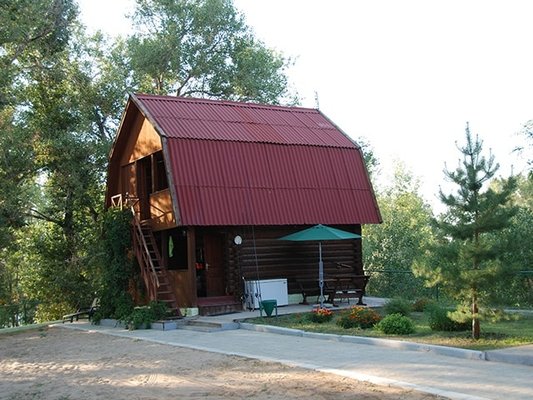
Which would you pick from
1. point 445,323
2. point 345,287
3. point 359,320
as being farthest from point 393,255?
point 445,323

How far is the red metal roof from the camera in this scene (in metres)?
19.5

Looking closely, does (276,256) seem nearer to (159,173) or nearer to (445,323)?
(159,173)

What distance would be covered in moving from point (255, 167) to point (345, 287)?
179 inches

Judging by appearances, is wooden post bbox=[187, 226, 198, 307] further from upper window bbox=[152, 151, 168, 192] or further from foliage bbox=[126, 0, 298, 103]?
foliage bbox=[126, 0, 298, 103]

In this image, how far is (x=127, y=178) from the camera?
76.4 feet

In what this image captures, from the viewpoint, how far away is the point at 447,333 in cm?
1325

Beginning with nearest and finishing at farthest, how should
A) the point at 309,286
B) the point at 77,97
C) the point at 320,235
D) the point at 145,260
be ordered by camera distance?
the point at 320,235
the point at 145,260
the point at 309,286
the point at 77,97

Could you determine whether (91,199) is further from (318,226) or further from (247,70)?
(318,226)

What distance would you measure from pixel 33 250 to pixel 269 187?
14.3 metres

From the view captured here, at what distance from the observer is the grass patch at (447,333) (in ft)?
38.9

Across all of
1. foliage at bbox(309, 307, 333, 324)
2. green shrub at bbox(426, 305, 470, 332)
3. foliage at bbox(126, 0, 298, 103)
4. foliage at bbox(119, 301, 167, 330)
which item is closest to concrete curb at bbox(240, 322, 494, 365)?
foliage at bbox(309, 307, 333, 324)

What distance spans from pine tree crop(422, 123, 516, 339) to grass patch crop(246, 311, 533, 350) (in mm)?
483

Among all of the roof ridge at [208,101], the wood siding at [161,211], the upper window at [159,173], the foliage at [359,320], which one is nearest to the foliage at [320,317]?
the foliage at [359,320]

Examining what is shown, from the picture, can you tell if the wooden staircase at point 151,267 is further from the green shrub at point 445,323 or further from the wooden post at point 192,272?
the green shrub at point 445,323
